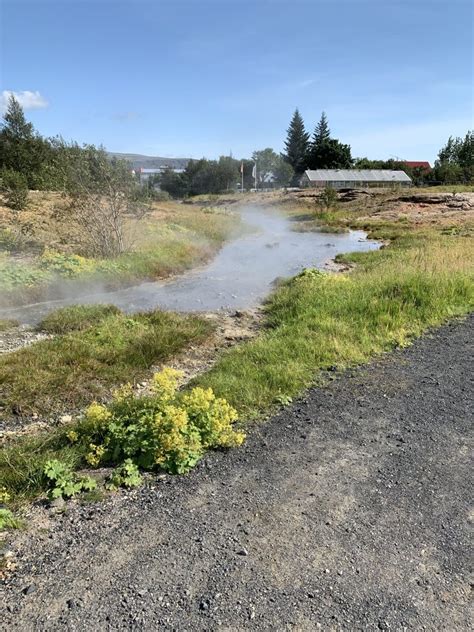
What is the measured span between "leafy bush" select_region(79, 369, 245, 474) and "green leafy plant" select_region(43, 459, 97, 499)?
226mm

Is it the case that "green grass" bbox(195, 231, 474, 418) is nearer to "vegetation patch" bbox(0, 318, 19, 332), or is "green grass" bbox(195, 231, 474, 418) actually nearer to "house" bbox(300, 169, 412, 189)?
"vegetation patch" bbox(0, 318, 19, 332)

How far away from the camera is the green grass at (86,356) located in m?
6.23

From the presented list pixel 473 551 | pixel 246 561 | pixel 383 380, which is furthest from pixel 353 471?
pixel 383 380

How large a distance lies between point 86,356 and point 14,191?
50.7 ft

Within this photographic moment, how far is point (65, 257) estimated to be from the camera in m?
14.1

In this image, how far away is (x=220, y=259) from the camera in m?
20.4

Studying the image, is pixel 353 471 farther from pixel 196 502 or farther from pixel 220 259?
pixel 220 259

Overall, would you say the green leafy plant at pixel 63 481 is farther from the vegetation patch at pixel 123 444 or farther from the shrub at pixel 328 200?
the shrub at pixel 328 200

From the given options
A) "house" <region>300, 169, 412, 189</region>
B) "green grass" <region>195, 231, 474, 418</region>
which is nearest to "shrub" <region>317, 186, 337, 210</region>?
"house" <region>300, 169, 412, 189</region>

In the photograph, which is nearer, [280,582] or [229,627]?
[229,627]

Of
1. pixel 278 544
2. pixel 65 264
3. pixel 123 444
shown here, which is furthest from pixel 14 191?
pixel 278 544

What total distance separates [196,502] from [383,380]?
3.53 meters

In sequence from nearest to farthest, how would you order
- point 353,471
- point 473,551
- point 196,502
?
point 473,551
point 196,502
point 353,471

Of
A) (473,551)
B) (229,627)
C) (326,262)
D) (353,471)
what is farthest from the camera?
(326,262)
